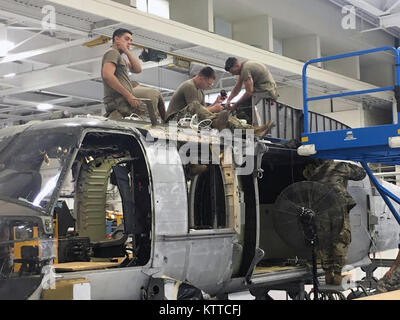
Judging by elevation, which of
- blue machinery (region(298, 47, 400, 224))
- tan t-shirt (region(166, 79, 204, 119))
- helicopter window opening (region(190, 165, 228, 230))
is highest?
tan t-shirt (region(166, 79, 204, 119))

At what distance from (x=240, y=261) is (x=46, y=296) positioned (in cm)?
240

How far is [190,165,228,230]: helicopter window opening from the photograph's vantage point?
233 inches

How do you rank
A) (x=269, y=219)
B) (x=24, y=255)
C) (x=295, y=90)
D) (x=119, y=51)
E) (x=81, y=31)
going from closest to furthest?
(x=24, y=255) → (x=119, y=51) → (x=269, y=219) → (x=81, y=31) → (x=295, y=90)

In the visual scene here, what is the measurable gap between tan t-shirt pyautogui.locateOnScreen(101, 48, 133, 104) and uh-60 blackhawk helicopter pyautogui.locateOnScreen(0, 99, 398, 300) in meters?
0.68

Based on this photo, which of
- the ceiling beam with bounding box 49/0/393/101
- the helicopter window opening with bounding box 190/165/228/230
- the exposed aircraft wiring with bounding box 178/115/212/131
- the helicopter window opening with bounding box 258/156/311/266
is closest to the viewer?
the helicopter window opening with bounding box 190/165/228/230

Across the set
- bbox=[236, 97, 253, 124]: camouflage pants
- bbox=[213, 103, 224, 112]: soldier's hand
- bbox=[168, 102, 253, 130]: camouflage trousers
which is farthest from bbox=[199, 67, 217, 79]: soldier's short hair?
bbox=[168, 102, 253, 130]: camouflage trousers

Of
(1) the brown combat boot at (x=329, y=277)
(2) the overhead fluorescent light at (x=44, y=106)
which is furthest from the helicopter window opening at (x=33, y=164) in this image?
(2) the overhead fluorescent light at (x=44, y=106)

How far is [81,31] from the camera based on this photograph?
390 inches

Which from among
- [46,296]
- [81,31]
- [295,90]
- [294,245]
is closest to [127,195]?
[46,296]

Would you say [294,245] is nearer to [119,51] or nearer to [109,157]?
[109,157]

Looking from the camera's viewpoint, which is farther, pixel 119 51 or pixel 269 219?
pixel 269 219

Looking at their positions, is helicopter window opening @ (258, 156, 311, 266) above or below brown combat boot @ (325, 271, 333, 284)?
above

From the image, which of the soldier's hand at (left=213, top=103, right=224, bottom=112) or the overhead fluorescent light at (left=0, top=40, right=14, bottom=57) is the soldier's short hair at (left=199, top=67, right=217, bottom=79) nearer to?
the soldier's hand at (left=213, top=103, right=224, bottom=112)

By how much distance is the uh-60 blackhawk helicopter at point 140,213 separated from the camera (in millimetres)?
4426
